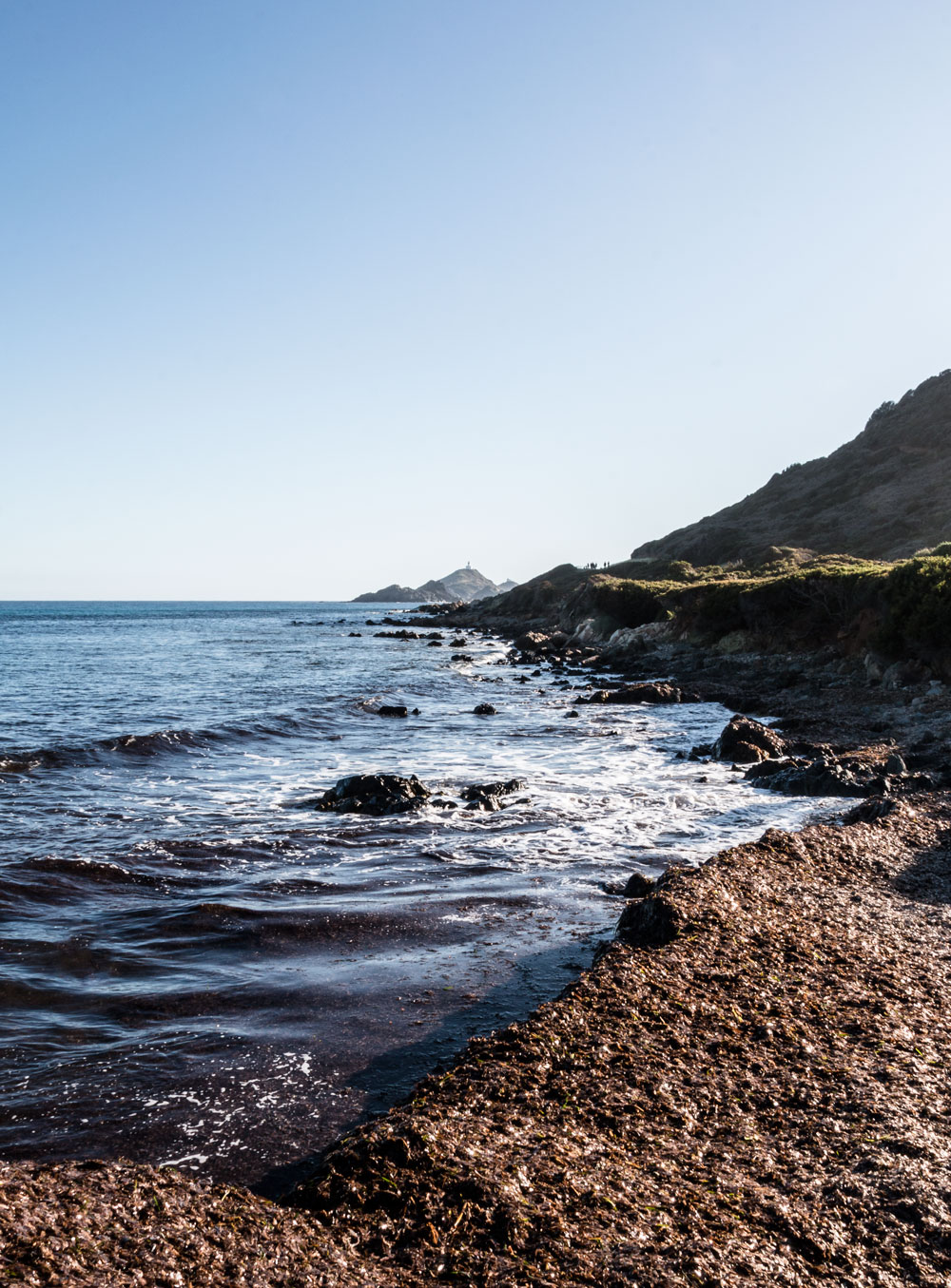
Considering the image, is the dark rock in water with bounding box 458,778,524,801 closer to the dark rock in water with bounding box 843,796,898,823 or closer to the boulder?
the boulder

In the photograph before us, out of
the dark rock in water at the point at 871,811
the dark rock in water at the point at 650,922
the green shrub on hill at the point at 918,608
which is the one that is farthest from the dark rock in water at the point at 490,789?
the green shrub on hill at the point at 918,608

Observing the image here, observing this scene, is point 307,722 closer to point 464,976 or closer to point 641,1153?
point 464,976

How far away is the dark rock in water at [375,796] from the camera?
54.6ft

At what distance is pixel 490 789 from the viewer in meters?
18.0

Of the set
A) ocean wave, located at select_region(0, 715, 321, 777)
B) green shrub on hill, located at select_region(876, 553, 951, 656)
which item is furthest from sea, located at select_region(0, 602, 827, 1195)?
green shrub on hill, located at select_region(876, 553, 951, 656)

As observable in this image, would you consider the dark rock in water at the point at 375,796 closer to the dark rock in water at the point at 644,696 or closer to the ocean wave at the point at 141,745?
the ocean wave at the point at 141,745

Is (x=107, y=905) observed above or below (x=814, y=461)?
below

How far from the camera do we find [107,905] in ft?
37.5

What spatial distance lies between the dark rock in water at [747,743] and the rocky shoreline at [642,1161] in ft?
39.9

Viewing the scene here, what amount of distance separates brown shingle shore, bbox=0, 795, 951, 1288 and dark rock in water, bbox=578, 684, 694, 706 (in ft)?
86.1

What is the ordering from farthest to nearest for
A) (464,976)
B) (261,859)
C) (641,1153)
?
(261,859)
(464,976)
(641,1153)

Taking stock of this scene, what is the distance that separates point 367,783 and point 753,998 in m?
11.2

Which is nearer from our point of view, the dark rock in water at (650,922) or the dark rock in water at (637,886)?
the dark rock in water at (650,922)

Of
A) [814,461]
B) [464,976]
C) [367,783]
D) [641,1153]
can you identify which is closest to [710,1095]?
[641,1153]
